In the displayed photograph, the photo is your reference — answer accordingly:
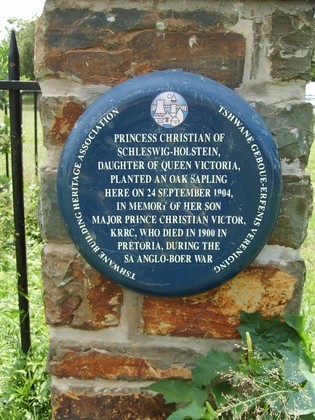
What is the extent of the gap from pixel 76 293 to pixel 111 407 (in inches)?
16.4

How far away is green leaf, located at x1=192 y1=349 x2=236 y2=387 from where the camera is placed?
1.70 m

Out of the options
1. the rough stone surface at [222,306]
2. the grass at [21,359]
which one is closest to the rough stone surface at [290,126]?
the rough stone surface at [222,306]

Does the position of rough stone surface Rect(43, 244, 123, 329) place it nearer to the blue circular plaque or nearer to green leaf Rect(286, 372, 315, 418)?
the blue circular plaque

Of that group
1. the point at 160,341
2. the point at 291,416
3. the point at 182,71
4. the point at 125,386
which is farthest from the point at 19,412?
the point at 182,71

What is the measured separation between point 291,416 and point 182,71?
3.39 feet

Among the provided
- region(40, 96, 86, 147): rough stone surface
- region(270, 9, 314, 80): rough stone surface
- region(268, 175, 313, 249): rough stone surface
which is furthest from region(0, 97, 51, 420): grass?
region(270, 9, 314, 80): rough stone surface

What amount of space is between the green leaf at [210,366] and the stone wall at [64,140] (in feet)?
0.28

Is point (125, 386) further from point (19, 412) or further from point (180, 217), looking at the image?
point (180, 217)

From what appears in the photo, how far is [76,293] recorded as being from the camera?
1.76m

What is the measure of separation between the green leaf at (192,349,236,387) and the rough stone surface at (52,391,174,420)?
200 millimetres

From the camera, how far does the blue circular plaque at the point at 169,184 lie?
1.54 m

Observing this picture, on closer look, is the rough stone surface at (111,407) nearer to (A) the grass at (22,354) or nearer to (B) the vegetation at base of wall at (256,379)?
(B) the vegetation at base of wall at (256,379)

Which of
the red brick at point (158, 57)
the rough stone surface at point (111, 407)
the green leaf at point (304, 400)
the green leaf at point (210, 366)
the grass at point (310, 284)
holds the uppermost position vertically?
the red brick at point (158, 57)

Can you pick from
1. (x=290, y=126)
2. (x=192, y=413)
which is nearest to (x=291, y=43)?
(x=290, y=126)
